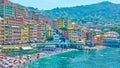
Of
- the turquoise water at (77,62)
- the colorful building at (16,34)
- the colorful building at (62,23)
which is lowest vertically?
the turquoise water at (77,62)

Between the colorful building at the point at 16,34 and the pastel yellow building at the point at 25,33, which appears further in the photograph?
the pastel yellow building at the point at 25,33

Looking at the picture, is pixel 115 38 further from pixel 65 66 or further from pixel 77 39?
pixel 65 66

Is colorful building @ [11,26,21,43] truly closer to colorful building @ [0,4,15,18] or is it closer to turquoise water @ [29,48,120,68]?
colorful building @ [0,4,15,18]

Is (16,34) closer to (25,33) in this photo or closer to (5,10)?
(25,33)

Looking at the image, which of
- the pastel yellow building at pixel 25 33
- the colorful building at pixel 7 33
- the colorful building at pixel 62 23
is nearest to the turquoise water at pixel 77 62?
the colorful building at pixel 7 33

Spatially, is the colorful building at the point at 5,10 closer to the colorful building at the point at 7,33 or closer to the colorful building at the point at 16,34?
the colorful building at the point at 16,34

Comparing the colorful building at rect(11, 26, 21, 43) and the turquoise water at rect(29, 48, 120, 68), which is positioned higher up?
the colorful building at rect(11, 26, 21, 43)

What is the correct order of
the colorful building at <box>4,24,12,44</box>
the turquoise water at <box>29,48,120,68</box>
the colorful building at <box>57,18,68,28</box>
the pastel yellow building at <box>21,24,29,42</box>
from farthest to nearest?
the colorful building at <box>57,18,68,28</box> < the pastel yellow building at <box>21,24,29,42</box> < the colorful building at <box>4,24,12,44</box> < the turquoise water at <box>29,48,120,68</box>

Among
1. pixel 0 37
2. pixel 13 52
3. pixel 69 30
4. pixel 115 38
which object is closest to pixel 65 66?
pixel 13 52

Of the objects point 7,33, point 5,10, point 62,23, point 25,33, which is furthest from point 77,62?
point 62,23

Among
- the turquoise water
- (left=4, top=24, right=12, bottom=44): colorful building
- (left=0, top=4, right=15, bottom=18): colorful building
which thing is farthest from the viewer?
(left=0, top=4, right=15, bottom=18): colorful building

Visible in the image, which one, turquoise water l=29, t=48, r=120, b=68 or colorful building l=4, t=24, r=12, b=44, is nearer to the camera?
turquoise water l=29, t=48, r=120, b=68

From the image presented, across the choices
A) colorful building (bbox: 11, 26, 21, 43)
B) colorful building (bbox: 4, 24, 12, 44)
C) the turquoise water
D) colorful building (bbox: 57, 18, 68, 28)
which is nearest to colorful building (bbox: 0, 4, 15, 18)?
colorful building (bbox: 11, 26, 21, 43)
